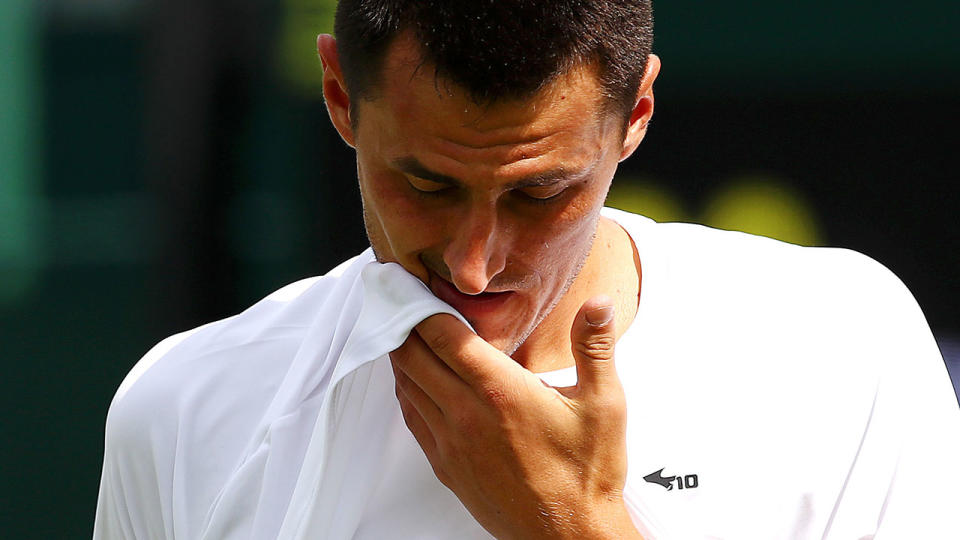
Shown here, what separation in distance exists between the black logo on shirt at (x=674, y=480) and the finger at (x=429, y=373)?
0.97 feet

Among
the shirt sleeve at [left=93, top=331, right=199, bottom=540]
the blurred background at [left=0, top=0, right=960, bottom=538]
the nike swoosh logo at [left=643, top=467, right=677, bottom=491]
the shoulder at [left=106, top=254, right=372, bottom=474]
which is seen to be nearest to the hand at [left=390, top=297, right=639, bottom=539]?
the nike swoosh logo at [left=643, top=467, right=677, bottom=491]

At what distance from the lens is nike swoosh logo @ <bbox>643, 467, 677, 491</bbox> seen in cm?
172

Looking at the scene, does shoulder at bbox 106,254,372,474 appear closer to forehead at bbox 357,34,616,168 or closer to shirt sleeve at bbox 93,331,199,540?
shirt sleeve at bbox 93,331,199,540

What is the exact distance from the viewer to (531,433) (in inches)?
64.9

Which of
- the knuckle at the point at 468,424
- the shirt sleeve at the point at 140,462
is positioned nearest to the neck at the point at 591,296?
the knuckle at the point at 468,424

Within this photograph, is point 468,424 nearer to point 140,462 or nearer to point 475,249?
point 475,249

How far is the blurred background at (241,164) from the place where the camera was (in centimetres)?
367

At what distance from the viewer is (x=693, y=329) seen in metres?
1.87

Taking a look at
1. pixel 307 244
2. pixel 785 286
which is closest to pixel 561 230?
pixel 785 286

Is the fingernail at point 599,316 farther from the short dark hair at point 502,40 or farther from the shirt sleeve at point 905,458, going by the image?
the shirt sleeve at point 905,458

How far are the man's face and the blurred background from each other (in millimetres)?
2100

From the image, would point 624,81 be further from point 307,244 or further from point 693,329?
point 307,244

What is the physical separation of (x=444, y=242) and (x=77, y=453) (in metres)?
3.06

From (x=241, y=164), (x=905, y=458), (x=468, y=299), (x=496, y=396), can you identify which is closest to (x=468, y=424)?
(x=496, y=396)
